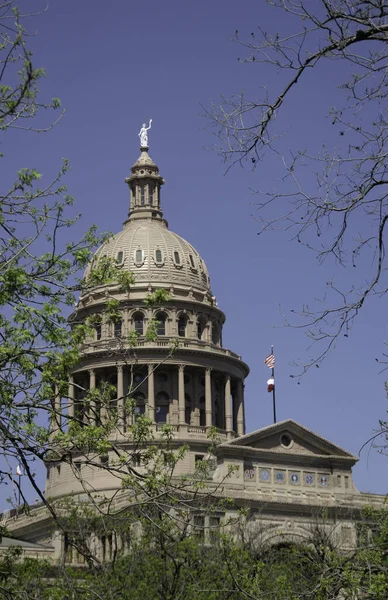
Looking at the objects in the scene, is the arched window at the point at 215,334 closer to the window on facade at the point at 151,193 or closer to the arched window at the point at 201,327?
the arched window at the point at 201,327

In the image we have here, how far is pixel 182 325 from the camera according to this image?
113688 mm

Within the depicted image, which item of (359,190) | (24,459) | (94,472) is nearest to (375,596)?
(24,459)

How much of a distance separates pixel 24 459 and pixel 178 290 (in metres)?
95.2

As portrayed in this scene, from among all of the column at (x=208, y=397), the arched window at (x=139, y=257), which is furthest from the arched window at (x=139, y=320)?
the column at (x=208, y=397)

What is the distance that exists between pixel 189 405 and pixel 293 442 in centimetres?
2348

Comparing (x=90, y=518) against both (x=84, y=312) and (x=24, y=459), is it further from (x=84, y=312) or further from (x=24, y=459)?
(x=84, y=312)

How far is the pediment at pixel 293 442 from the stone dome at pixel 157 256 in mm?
29570

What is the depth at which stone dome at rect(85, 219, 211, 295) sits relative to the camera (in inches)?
4525

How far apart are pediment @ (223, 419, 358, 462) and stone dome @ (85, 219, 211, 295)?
29570 mm

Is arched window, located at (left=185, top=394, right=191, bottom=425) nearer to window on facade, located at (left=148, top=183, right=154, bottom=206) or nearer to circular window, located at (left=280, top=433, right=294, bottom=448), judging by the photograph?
circular window, located at (left=280, top=433, right=294, bottom=448)

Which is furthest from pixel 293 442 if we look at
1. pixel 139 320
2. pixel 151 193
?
pixel 151 193

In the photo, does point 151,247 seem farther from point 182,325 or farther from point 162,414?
point 162,414

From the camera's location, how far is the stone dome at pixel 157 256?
11494 centimetres

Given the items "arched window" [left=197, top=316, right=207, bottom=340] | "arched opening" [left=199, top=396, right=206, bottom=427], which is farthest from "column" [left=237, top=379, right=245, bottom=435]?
"arched window" [left=197, top=316, right=207, bottom=340]
